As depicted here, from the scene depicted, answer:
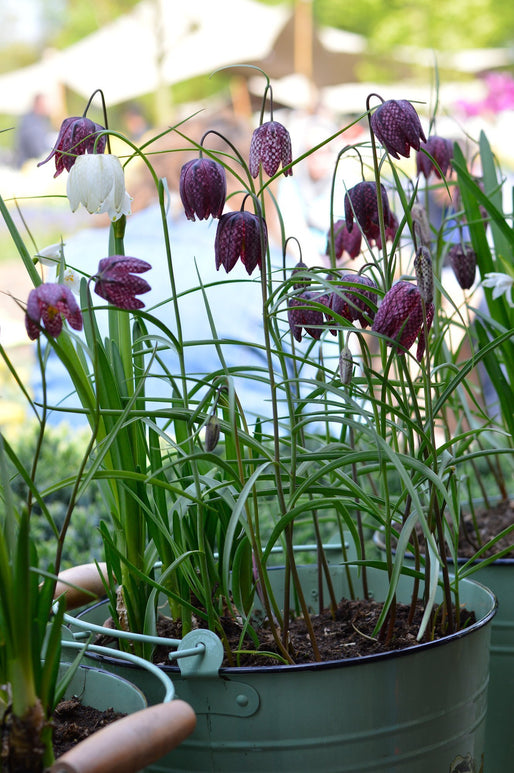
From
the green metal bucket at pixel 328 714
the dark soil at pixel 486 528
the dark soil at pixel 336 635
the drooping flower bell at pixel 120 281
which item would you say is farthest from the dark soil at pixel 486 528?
the drooping flower bell at pixel 120 281

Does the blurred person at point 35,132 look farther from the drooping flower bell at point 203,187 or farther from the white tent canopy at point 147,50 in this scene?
the drooping flower bell at point 203,187

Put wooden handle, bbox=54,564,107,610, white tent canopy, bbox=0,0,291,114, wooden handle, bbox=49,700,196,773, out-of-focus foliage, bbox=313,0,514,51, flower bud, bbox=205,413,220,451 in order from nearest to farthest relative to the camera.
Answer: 1. wooden handle, bbox=49,700,196,773
2. flower bud, bbox=205,413,220,451
3. wooden handle, bbox=54,564,107,610
4. white tent canopy, bbox=0,0,291,114
5. out-of-focus foliage, bbox=313,0,514,51

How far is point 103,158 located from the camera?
23.6 inches

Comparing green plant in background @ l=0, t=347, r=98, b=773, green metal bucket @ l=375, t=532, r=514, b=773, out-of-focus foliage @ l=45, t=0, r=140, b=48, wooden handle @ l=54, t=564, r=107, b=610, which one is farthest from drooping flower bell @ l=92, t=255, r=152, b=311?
out-of-focus foliage @ l=45, t=0, r=140, b=48

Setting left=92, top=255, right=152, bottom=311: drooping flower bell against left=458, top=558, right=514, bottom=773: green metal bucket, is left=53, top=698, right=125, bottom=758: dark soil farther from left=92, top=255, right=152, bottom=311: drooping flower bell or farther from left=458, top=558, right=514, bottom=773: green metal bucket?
left=458, top=558, right=514, bottom=773: green metal bucket

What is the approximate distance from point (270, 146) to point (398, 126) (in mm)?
96

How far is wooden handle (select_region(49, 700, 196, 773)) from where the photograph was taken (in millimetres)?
442

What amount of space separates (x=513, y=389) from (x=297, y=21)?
6.03 m

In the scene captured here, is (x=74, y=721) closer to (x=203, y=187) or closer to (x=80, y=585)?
(x=80, y=585)

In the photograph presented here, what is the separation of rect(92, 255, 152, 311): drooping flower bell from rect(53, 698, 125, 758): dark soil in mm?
278

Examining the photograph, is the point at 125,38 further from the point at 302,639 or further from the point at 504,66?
the point at 302,639

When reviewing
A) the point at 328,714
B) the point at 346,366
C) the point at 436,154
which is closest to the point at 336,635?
the point at 328,714

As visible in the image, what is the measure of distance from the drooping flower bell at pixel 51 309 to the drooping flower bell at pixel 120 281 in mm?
39

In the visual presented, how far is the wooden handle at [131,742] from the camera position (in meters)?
0.44
